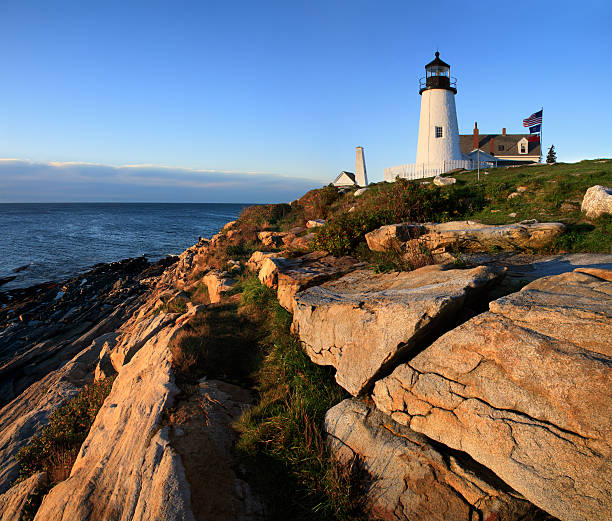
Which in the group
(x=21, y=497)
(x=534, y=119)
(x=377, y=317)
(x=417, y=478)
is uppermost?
(x=534, y=119)

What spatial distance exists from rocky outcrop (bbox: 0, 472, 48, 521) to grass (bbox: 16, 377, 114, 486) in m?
0.18

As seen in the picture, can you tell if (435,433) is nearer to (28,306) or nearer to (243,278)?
(243,278)

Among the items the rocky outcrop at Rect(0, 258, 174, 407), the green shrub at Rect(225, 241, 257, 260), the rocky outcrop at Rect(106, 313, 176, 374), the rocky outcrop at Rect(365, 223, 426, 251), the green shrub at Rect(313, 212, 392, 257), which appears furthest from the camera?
the green shrub at Rect(225, 241, 257, 260)

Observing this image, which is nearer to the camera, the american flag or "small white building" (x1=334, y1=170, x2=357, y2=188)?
the american flag

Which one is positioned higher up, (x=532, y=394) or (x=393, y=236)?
A: (x=393, y=236)

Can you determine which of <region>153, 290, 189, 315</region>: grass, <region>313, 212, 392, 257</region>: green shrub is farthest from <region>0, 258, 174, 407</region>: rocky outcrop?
<region>313, 212, 392, 257</region>: green shrub

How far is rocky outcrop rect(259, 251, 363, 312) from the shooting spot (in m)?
7.93

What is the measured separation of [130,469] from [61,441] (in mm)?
3504

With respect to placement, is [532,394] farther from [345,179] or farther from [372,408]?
[345,179]

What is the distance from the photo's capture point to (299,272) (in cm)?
852

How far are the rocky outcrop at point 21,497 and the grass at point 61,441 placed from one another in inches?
7.1

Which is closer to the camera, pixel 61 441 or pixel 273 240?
pixel 61 441

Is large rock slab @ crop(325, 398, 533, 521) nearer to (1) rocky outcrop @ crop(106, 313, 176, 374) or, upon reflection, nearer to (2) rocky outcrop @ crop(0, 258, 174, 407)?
(1) rocky outcrop @ crop(106, 313, 176, 374)

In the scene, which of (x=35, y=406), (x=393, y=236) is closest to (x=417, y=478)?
(x=393, y=236)
